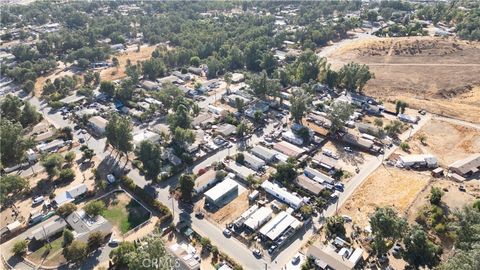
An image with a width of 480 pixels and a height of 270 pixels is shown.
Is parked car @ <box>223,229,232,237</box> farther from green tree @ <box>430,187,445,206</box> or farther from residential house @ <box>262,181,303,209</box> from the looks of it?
green tree @ <box>430,187,445,206</box>

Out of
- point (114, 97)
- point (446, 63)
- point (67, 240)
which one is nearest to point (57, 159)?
point (67, 240)

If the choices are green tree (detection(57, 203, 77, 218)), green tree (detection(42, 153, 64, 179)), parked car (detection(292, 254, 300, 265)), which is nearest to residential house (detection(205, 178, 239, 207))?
parked car (detection(292, 254, 300, 265))

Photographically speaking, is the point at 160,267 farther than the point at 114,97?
No

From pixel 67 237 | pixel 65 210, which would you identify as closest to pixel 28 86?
pixel 65 210

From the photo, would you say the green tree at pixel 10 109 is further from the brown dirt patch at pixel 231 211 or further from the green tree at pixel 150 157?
the brown dirt patch at pixel 231 211

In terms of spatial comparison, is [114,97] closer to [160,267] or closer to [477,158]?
[160,267]

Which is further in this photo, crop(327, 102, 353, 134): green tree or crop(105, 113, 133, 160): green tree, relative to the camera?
crop(327, 102, 353, 134): green tree

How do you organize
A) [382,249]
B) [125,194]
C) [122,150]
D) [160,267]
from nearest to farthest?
[160,267] < [382,249] < [125,194] < [122,150]
